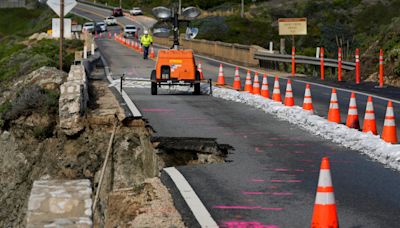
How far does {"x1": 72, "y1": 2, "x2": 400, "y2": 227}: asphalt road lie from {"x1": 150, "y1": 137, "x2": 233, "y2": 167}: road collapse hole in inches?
11.3

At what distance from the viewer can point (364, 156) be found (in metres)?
12.4

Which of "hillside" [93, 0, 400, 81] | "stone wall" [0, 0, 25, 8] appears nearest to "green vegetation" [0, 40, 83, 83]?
"hillside" [93, 0, 400, 81]

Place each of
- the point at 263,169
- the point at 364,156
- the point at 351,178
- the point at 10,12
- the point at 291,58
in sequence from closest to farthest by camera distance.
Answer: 1. the point at 351,178
2. the point at 263,169
3. the point at 364,156
4. the point at 291,58
5. the point at 10,12

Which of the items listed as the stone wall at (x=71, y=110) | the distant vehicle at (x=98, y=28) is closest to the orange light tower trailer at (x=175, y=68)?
the stone wall at (x=71, y=110)

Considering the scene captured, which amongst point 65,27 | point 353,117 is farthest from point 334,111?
point 65,27

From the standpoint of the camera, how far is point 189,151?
1334cm

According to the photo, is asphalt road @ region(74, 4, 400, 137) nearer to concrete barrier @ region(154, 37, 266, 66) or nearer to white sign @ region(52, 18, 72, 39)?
concrete barrier @ region(154, 37, 266, 66)

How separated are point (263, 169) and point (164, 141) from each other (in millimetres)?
3058

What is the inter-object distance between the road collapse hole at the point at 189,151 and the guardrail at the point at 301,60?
18.8 metres

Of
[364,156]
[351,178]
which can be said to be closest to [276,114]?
[364,156]

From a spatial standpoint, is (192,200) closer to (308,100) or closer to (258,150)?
(258,150)

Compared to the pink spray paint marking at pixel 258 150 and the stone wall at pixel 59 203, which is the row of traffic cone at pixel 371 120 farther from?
the stone wall at pixel 59 203

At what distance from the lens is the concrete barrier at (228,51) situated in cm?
4293

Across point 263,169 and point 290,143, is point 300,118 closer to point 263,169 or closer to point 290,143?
point 290,143
